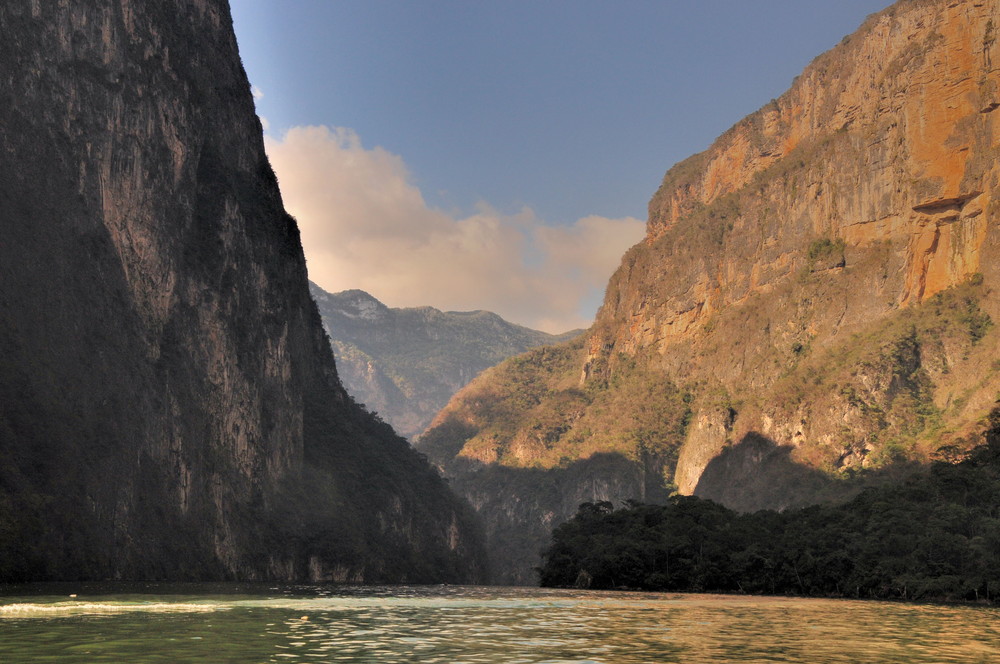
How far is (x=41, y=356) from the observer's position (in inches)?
5231

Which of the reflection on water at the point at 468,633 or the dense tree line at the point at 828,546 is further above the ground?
the dense tree line at the point at 828,546

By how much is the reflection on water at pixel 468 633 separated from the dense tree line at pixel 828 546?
89.3 feet

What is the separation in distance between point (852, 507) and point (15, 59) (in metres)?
134

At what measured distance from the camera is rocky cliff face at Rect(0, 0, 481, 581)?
424 feet

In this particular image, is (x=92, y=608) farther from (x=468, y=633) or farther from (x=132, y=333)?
(x=132, y=333)

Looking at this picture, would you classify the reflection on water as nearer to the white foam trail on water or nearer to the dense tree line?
the white foam trail on water

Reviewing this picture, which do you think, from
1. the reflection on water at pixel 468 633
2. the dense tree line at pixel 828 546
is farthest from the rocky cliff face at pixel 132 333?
the dense tree line at pixel 828 546

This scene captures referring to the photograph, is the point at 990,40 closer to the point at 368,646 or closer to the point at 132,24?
the point at 132,24

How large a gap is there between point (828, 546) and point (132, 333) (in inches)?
4076

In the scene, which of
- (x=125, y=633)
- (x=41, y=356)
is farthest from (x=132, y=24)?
(x=125, y=633)

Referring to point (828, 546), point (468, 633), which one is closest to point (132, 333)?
point (828, 546)

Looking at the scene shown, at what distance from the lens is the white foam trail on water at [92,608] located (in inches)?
2295

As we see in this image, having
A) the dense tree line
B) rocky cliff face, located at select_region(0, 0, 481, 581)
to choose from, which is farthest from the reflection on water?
rocky cliff face, located at select_region(0, 0, 481, 581)

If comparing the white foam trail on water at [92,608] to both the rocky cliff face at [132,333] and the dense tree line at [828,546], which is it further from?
the dense tree line at [828,546]
